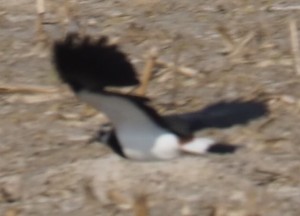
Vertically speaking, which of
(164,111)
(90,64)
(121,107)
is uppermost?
(90,64)

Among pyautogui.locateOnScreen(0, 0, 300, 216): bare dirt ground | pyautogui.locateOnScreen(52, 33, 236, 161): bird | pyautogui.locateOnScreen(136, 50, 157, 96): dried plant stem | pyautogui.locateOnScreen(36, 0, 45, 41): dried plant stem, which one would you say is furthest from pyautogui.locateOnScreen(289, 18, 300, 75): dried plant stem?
pyautogui.locateOnScreen(36, 0, 45, 41): dried plant stem

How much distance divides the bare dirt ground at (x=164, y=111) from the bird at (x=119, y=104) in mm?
64

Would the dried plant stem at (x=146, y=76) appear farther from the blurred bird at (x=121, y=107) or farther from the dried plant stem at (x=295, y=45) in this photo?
the dried plant stem at (x=295, y=45)

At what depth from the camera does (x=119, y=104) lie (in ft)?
13.6

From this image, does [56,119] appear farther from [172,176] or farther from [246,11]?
[246,11]

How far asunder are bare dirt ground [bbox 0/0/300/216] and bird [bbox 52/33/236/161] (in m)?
0.06

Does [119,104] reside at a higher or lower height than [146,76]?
higher

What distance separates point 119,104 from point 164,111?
0.66 meters

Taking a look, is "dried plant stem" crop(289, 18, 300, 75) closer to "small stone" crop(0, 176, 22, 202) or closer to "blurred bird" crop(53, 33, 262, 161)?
"blurred bird" crop(53, 33, 262, 161)

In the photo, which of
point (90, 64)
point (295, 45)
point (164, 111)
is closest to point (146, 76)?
point (164, 111)

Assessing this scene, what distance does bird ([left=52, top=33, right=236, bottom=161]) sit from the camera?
3.92 meters

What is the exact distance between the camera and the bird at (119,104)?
154 inches

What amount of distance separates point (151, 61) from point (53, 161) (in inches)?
25.7

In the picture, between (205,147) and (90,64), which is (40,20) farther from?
(90,64)
